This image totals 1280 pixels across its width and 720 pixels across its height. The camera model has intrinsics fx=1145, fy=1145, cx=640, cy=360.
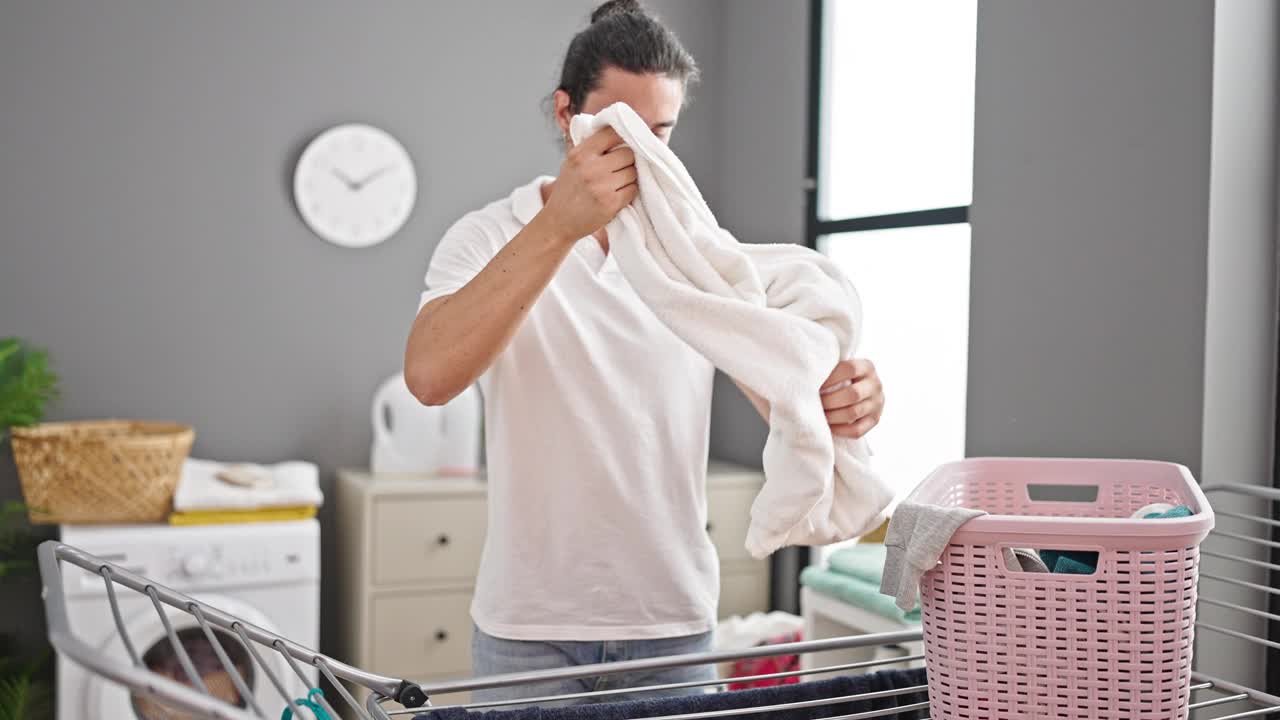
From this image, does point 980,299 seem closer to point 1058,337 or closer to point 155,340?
point 1058,337

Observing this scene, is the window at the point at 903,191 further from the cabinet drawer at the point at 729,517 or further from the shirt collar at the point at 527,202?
the shirt collar at the point at 527,202

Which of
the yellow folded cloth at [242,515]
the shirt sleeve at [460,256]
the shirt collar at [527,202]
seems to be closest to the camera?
the shirt sleeve at [460,256]

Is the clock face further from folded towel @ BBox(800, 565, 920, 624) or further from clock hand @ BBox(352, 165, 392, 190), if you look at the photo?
folded towel @ BBox(800, 565, 920, 624)

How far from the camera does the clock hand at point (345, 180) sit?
135 inches

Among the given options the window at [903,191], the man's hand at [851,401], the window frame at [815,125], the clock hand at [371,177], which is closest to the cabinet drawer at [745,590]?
the window at [903,191]

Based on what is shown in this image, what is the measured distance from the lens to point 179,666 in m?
2.80

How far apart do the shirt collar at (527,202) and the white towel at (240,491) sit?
5.42 feet

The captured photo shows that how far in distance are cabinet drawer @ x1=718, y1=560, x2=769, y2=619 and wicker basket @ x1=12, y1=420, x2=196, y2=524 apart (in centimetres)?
158

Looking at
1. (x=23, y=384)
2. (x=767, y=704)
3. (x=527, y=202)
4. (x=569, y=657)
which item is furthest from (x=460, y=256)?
(x=23, y=384)

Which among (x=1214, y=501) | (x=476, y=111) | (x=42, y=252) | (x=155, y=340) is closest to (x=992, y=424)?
(x=1214, y=501)

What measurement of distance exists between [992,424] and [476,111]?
7.00 ft

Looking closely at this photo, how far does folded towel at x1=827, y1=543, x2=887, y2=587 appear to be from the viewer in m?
2.62

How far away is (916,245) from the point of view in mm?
3051

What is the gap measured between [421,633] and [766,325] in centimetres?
234
